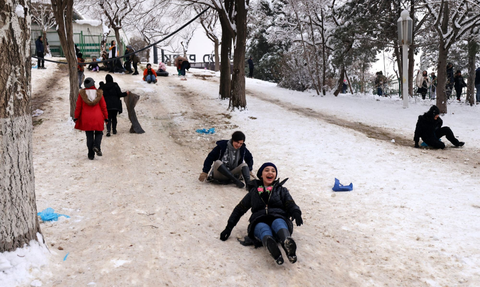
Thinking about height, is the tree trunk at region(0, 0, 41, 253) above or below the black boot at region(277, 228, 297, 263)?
above

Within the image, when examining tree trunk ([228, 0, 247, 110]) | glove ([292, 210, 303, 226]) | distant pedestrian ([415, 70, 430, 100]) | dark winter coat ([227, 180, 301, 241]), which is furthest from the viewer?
distant pedestrian ([415, 70, 430, 100])

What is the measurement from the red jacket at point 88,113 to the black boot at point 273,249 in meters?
5.59

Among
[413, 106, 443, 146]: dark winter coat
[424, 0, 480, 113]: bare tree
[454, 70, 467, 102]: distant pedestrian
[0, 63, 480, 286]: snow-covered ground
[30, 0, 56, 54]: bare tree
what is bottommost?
[0, 63, 480, 286]: snow-covered ground

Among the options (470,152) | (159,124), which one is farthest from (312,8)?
(470,152)

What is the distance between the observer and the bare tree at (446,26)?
1320cm

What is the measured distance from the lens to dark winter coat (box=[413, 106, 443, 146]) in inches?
370

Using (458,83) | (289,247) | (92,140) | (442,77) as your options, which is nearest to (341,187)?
(289,247)

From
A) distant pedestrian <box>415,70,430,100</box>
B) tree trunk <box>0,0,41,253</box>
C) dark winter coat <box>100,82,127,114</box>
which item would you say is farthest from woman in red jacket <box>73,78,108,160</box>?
distant pedestrian <box>415,70,430,100</box>

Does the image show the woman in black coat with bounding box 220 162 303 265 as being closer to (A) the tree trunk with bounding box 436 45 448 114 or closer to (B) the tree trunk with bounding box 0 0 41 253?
(B) the tree trunk with bounding box 0 0 41 253

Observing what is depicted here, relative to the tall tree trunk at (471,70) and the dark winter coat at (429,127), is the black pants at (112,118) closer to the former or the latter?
the dark winter coat at (429,127)

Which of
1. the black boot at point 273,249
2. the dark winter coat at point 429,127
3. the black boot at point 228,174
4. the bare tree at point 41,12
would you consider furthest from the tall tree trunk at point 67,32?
the bare tree at point 41,12

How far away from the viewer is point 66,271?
353 cm

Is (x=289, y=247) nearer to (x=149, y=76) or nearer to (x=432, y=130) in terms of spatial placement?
(x=432, y=130)

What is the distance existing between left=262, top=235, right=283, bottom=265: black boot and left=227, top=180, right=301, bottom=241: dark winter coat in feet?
1.22
